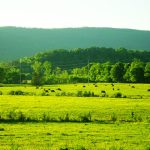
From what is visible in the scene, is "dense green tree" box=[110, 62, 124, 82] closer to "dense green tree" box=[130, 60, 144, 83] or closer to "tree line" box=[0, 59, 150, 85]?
"tree line" box=[0, 59, 150, 85]

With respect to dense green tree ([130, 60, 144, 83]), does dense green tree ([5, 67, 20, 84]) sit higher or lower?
lower

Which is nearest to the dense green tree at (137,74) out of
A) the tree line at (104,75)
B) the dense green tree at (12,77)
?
the tree line at (104,75)

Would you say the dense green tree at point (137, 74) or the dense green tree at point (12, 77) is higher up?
the dense green tree at point (137, 74)

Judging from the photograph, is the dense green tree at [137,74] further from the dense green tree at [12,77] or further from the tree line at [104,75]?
the dense green tree at [12,77]

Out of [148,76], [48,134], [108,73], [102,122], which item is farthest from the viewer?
[108,73]

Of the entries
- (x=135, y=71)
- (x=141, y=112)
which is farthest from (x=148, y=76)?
(x=141, y=112)

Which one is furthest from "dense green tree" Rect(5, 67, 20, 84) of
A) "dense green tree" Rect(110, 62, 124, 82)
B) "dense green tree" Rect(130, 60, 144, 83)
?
"dense green tree" Rect(130, 60, 144, 83)

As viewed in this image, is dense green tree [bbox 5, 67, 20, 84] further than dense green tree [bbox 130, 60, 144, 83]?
Yes

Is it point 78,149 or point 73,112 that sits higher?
point 78,149

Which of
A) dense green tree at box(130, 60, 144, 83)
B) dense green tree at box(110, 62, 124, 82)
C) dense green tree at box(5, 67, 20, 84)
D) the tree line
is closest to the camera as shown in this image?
the tree line

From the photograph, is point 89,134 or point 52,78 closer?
Answer: point 89,134

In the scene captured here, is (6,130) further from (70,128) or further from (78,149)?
(78,149)

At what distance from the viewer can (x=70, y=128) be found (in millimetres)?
37031

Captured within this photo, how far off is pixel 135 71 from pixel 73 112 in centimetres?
11368
